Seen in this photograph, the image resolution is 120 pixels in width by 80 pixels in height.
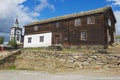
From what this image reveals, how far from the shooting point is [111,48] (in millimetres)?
31688

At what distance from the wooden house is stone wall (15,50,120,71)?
813 centimetres

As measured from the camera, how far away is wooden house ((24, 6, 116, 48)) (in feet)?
113

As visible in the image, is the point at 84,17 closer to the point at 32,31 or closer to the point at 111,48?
the point at 111,48

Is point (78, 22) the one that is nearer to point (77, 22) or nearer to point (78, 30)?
point (77, 22)

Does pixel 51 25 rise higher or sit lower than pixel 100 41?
higher

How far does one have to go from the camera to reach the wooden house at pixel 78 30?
34375mm

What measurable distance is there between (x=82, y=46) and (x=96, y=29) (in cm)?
431

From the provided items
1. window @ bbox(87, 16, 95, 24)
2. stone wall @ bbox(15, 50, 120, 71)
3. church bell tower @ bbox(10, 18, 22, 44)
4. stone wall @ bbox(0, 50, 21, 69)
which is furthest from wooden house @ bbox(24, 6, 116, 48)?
church bell tower @ bbox(10, 18, 22, 44)

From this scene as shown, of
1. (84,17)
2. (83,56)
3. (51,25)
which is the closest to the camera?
(83,56)

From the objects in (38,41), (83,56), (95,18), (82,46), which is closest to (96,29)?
(95,18)

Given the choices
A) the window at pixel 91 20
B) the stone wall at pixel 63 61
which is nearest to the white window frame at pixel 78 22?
the window at pixel 91 20

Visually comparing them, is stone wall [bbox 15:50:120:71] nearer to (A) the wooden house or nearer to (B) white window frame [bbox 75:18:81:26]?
(A) the wooden house

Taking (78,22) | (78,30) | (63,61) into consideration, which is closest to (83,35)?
(78,30)

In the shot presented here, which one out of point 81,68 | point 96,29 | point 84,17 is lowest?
point 81,68
